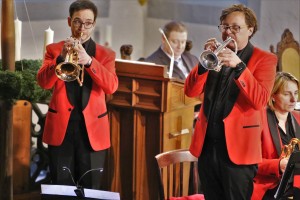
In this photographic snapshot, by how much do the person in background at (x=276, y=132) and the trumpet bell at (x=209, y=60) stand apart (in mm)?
705

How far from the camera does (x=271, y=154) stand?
444cm

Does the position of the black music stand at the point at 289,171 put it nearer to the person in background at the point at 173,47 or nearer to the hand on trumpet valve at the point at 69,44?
the hand on trumpet valve at the point at 69,44

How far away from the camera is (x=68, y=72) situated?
427cm

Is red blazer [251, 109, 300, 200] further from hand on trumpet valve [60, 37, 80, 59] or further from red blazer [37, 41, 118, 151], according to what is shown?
hand on trumpet valve [60, 37, 80, 59]

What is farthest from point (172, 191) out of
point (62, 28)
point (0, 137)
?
point (62, 28)

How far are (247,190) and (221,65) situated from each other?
0.75 metres

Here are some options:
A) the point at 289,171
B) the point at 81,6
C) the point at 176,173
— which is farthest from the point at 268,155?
the point at 81,6

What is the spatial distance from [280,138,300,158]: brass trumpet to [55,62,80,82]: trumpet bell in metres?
1.31

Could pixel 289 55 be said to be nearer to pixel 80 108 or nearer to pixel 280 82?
pixel 280 82

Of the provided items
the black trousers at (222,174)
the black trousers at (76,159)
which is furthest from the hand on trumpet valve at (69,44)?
the black trousers at (222,174)

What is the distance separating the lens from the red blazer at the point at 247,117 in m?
4.03

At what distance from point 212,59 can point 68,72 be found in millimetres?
893

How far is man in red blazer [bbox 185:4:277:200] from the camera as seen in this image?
4.03 meters

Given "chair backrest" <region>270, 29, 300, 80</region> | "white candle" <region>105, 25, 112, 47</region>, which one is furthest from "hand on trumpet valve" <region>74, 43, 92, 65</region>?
"white candle" <region>105, 25, 112, 47</region>
